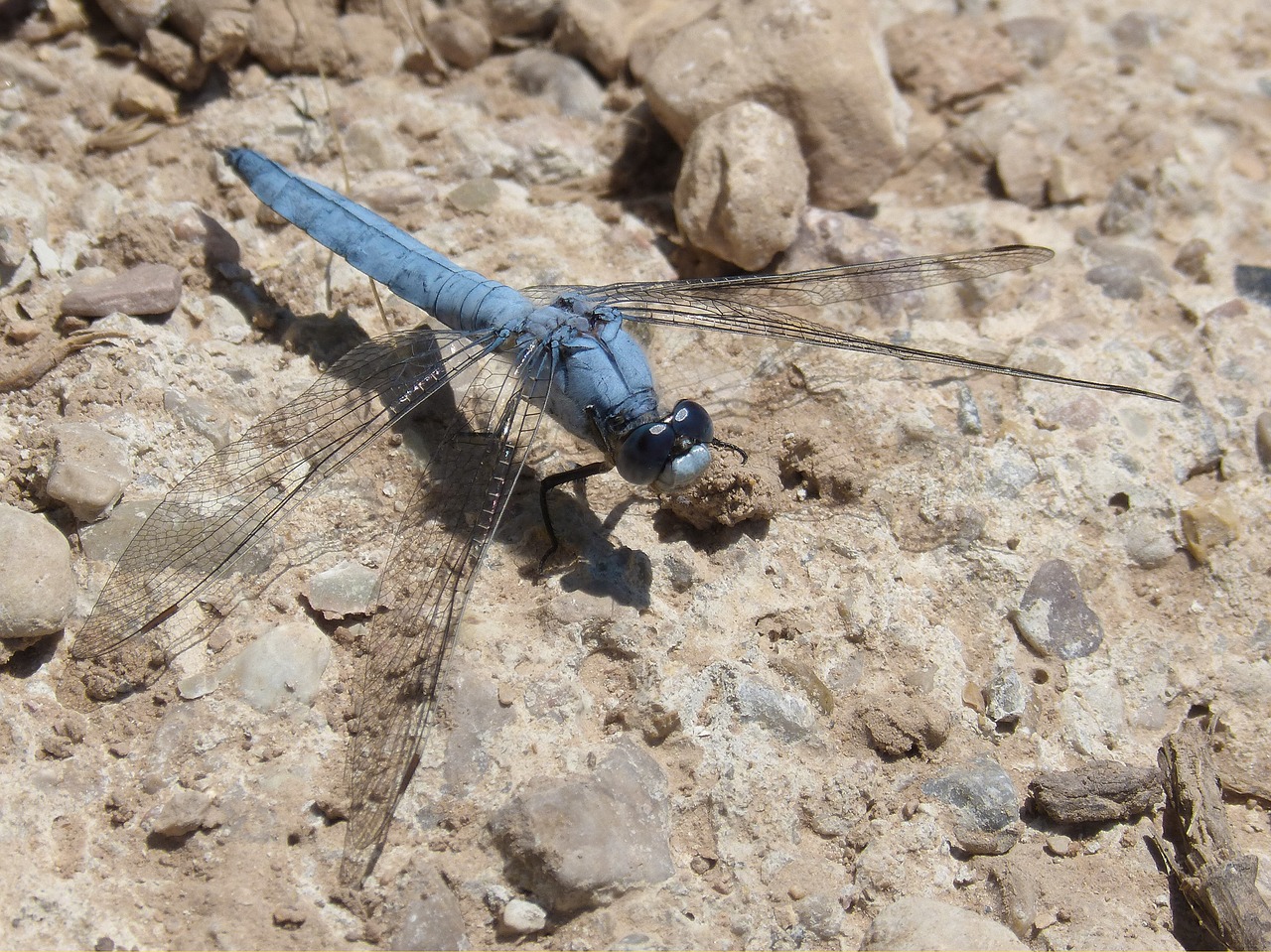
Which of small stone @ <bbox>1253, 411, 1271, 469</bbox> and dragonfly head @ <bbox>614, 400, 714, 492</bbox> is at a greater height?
dragonfly head @ <bbox>614, 400, 714, 492</bbox>

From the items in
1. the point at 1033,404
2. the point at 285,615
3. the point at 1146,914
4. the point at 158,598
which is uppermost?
the point at 158,598

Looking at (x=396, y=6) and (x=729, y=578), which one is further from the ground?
(x=396, y=6)

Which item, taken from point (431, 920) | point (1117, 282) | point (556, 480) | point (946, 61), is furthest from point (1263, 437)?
point (431, 920)

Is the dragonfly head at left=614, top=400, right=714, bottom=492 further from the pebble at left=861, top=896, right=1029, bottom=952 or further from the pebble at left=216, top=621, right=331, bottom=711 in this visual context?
the pebble at left=861, top=896, right=1029, bottom=952

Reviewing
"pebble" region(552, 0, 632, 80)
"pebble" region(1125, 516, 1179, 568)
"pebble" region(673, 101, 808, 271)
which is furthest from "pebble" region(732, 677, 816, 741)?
"pebble" region(552, 0, 632, 80)

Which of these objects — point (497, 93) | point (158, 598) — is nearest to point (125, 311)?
point (158, 598)

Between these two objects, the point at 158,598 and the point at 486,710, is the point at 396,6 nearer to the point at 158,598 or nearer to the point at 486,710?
the point at 158,598
